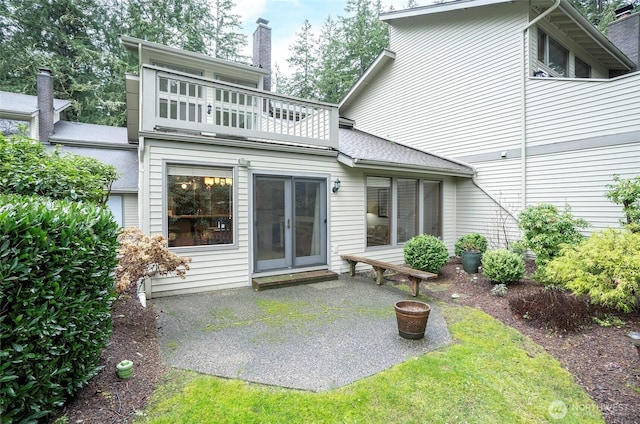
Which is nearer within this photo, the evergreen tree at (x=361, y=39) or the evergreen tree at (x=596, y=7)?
the evergreen tree at (x=596, y=7)

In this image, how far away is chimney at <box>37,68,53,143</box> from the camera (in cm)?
1164

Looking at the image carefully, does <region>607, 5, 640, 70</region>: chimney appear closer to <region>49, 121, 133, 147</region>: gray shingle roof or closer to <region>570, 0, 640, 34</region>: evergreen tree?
<region>570, 0, 640, 34</region>: evergreen tree

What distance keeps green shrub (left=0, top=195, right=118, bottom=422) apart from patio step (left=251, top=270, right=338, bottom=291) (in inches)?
129


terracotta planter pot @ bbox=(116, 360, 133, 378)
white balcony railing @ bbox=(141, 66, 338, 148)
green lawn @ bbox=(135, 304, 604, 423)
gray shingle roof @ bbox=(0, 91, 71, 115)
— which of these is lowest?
green lawn @ bbox=(135, 304, 604, 423)

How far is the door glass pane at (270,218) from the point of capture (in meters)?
6.17

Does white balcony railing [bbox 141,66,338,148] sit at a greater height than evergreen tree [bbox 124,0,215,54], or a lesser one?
lesser

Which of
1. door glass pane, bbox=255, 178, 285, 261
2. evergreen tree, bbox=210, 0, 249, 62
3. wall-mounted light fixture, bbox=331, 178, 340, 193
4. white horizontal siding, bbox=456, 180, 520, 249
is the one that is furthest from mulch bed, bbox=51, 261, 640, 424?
evergreen tree, bbox=210, 0, 249, 62

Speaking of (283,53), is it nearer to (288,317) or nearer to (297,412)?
(288,317)

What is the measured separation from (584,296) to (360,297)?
11.0ft

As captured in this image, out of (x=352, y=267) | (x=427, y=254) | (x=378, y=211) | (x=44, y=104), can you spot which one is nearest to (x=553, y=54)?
(x=378, y=211)

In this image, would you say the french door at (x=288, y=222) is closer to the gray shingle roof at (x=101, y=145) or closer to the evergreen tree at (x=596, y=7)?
the gray shingle roof at (x=101, y=145)

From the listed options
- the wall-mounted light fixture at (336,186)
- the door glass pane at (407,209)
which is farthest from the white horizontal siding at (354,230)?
the door glass pane at (407,209)

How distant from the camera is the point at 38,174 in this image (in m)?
3.77

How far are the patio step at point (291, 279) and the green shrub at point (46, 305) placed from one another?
3286 millimetres
